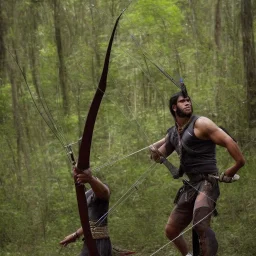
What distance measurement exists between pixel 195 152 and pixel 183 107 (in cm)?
45

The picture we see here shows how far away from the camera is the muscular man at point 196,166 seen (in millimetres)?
5195

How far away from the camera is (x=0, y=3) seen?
13.9 metres

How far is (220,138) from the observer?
5.11 metres

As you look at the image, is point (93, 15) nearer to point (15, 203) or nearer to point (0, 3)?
point (0, 3)

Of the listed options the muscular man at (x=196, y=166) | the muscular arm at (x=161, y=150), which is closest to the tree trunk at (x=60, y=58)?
the muscular arm at (x=161, y=150)

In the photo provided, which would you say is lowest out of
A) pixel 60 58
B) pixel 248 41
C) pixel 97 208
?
pixel 97 208

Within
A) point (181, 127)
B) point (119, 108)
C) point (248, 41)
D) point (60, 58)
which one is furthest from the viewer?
point (60, 58)

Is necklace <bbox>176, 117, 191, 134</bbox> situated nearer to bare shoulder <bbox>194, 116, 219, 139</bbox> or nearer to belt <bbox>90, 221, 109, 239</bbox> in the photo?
bare shoulder <bbox>194, 116, 219, 139</bbox>

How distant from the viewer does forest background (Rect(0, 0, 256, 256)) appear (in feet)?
29.9

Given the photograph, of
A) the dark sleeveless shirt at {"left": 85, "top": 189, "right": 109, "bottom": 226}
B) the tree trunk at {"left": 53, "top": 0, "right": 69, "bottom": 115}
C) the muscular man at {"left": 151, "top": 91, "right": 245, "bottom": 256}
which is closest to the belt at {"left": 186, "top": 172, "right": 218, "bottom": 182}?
the muscular man at {"left": 151, "top": 91, "right": 245, "bottom": 256}

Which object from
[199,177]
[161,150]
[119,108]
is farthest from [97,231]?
[119,108]

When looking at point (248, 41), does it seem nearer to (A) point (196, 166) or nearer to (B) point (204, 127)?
(A) point (196, 166)

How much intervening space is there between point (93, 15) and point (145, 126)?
5.10 meters

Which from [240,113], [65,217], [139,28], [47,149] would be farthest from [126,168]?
[139,28]
